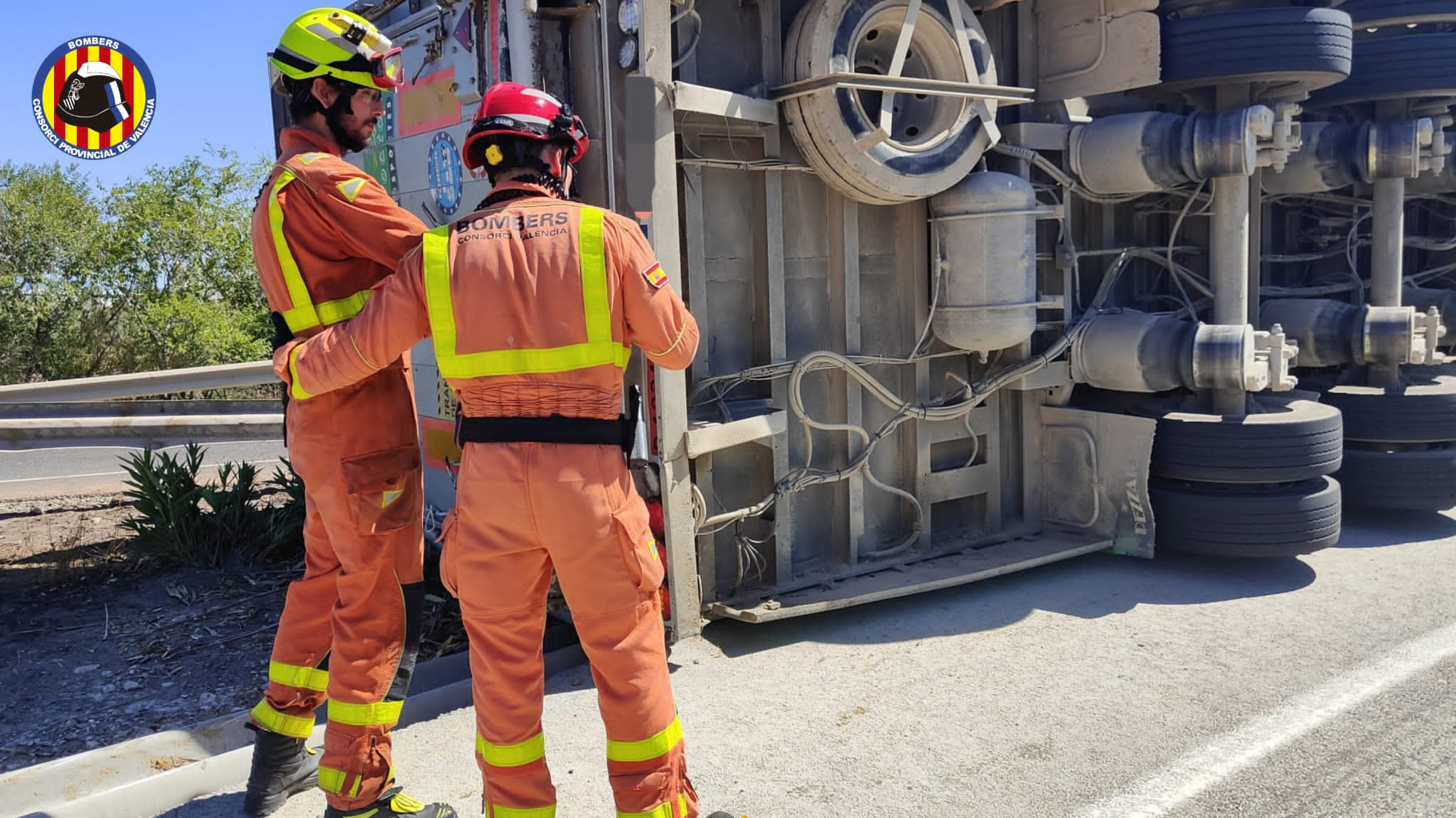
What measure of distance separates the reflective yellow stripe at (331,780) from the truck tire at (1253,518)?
160 inches

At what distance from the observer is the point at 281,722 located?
3207 mm

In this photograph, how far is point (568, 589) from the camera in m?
2.69

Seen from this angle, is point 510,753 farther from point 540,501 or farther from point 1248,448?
point 1248,448

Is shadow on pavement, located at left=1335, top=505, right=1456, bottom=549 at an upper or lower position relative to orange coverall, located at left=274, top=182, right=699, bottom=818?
lower

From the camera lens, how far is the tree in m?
15.3

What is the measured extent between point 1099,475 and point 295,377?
4.15 meters


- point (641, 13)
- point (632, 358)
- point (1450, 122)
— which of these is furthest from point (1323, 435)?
point (641, 13)

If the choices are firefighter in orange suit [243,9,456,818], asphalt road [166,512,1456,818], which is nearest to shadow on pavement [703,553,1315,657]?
asphalt road [166,512,1456,818]

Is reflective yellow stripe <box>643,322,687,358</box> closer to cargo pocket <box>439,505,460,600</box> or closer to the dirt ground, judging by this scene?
cargo pocket <box>439,505,460,600</box>

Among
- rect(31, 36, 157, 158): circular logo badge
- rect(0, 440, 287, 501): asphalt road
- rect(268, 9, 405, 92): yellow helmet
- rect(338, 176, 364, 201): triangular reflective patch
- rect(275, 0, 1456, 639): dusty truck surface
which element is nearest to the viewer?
rect(338, 176, 364, 201): triangular reflective patch

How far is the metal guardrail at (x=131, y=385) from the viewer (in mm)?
6809

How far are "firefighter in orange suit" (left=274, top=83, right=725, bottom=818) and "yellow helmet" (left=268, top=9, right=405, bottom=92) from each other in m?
0.66

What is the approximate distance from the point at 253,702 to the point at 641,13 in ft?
9.21

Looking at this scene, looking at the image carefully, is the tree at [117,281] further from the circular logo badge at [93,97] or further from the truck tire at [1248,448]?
the truck tire at [1248,448]
